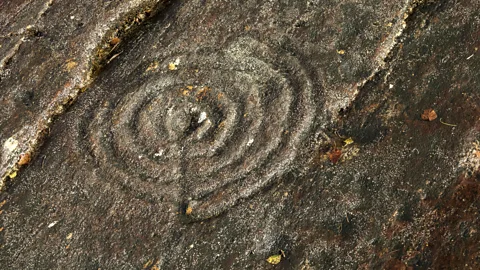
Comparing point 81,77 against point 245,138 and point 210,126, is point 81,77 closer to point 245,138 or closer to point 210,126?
point 210,126

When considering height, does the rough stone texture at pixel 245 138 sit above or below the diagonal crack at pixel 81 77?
below

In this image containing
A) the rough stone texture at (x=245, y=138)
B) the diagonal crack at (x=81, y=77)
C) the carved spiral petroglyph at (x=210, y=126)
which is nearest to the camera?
the rough stone texture at (x=245, y=138)

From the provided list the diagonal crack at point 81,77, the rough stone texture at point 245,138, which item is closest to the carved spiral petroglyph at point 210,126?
the rough stone texture at point 245,138

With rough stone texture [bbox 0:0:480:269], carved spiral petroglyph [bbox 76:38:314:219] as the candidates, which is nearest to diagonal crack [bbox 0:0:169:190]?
rough stone texture [bbox 0:0:480:269]

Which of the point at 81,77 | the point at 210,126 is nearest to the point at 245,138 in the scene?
the point at 210,126

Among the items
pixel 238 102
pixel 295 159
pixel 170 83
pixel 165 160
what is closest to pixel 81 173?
pixel 165 160

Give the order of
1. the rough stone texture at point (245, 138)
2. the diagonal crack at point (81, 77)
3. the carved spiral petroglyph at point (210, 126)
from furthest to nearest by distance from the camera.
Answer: the diagonal crack at point (81, 77) < the carved spiral petroglyph at point (210, 126) < the rough stone texture at point (245, 138)

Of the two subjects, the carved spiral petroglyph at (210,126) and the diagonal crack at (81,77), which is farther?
the diagonal crack at (81,77)

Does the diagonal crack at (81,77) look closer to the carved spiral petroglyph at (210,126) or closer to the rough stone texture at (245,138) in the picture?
the rough stone texture at (245,138)
